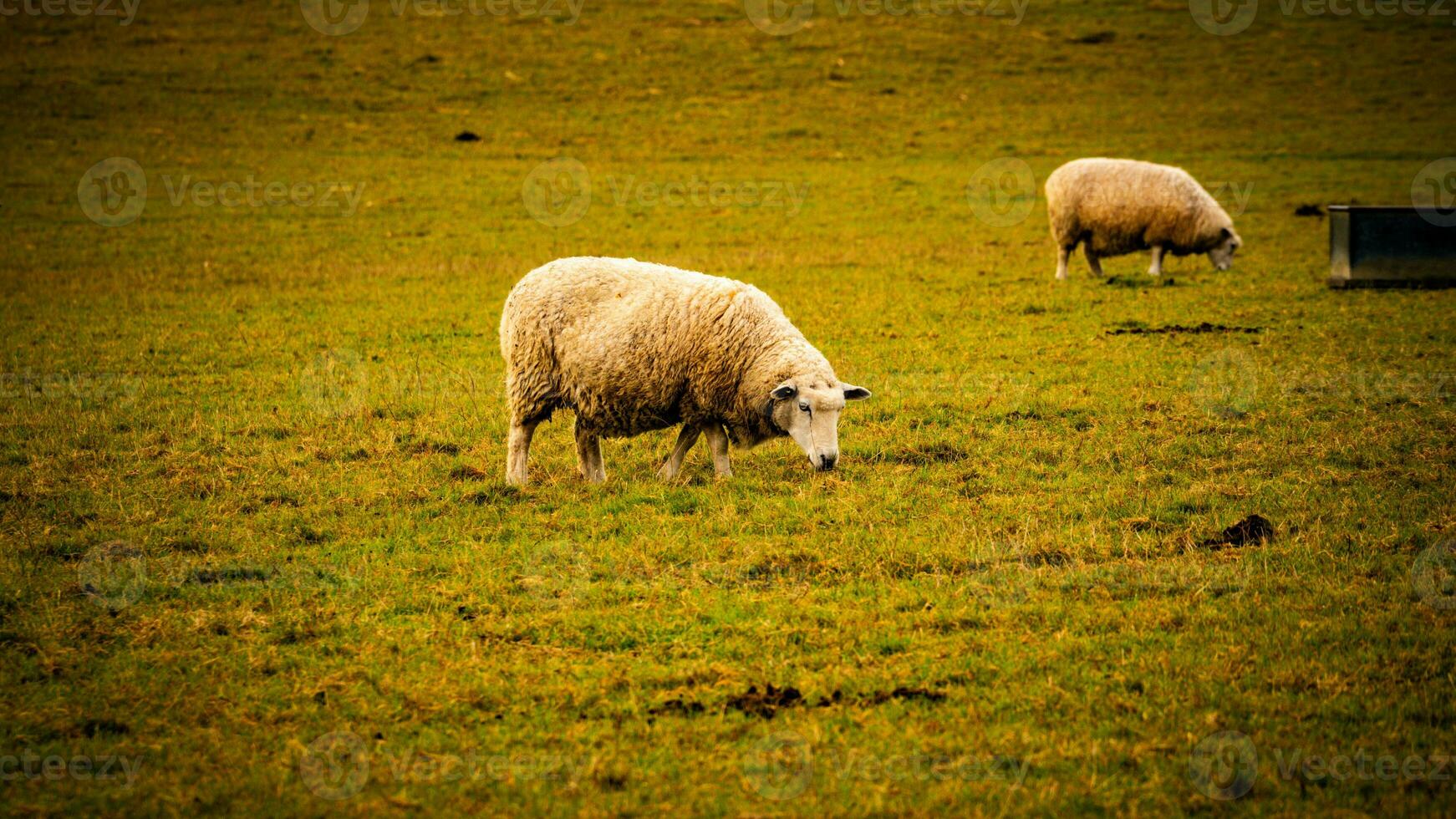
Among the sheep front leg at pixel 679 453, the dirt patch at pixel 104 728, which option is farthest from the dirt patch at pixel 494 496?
the dirt patch at pixel 104 728

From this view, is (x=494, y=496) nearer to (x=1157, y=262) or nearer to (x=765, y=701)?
(x=765, y=701)

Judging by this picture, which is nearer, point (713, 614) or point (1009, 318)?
point (713, 614)

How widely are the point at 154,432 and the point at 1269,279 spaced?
17819mm

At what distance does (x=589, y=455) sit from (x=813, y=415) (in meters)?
2.01

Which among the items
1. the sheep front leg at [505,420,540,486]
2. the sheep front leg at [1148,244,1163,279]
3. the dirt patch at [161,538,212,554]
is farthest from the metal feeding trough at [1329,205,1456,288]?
the dirt patch at [161,538,212,554]

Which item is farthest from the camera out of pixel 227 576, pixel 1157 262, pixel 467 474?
pixel 1157 262

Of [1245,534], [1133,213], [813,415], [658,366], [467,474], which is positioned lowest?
[1245,534]

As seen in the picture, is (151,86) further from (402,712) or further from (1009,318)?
(402,712)

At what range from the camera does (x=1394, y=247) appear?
1839cm

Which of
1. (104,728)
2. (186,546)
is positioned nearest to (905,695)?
(104,728)

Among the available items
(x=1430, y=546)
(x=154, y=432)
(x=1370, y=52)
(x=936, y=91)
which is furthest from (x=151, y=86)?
(x=1370, y=52)

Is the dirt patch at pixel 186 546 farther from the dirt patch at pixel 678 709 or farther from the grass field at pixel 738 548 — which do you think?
the dirt patch at pixel 678 709

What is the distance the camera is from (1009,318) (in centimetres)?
1734

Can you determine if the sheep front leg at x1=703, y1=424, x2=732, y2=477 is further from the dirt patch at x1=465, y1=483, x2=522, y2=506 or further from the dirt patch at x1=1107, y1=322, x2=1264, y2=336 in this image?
the dirt patch at x1=1107, y1=322, x2=1264, y2=336
